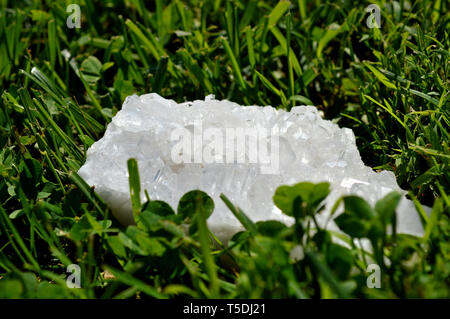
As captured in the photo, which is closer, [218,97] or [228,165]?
[228,165]

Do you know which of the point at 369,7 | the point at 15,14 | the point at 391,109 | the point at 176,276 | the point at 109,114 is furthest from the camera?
the point at 15,14

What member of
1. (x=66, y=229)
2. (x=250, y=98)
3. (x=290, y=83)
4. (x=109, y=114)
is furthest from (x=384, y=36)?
(x=66, y=229)

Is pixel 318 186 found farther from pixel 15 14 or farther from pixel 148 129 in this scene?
pixel 15 14

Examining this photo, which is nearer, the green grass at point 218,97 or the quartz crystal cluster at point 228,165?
the green grass at point 218,97
